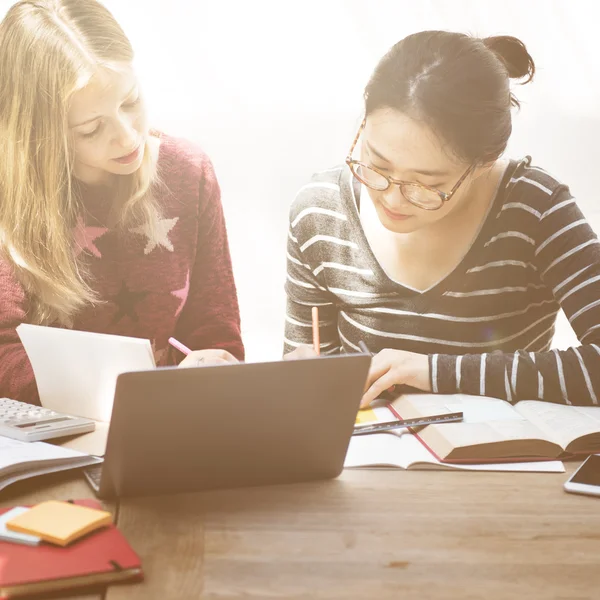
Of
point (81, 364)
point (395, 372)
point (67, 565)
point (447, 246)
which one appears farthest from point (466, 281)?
point (67, 565)

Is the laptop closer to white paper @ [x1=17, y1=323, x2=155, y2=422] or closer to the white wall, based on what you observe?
white paper @ [x1=17, y1=323, x2=155, y2=422]

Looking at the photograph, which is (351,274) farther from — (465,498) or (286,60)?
(465,498)

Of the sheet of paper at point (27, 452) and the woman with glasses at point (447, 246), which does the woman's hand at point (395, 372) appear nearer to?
the woman with glasses at point (447, 246)

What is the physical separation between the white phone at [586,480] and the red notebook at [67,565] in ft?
1.71

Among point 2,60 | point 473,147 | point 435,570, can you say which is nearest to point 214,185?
point 2,60

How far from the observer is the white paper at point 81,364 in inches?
43.4

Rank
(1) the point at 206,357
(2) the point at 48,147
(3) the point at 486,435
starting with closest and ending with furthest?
(3) the point at 486,435
(1) the point at 206,357
(2) the point at 48,147

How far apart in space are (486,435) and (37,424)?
2.00 ft

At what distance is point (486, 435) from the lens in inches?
41.3

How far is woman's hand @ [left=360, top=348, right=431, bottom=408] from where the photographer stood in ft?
4.03

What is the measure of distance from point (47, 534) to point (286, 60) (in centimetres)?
136

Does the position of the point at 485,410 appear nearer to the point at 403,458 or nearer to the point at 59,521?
A: the point at 403,458

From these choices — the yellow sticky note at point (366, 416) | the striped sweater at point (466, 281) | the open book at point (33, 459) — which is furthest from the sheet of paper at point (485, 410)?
the open book at point (33, 459)

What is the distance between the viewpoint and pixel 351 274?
1617 millimetres
